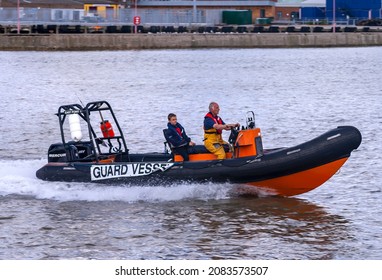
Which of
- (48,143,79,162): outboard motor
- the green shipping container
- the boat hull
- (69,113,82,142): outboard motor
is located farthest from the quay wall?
the boat hull

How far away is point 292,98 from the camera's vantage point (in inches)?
1806

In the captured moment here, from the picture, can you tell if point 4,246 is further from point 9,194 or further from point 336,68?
point 336,68

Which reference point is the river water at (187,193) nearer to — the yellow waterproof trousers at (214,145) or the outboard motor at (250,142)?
the yellow waterproof trousers at (214,145)

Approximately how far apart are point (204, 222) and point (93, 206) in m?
2.48

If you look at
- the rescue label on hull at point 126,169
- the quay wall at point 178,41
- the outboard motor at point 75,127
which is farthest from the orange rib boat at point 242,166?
the quay wall at point 178,41

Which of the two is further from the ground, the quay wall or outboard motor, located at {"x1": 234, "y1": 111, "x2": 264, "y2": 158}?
the quay wall

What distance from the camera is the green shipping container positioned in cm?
10688

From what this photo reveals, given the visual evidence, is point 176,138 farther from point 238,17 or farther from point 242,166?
point 238,17

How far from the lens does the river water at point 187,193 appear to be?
16.7 meters

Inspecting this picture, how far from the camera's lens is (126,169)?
19297 mm

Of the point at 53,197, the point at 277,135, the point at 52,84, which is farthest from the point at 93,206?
the point at 52,84

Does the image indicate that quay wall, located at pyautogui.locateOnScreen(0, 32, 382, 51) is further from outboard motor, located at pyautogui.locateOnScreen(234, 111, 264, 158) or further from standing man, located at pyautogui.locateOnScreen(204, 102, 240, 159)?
outboard motor, located at pyautogui.locateOnScreen(234, 111, 264, 158)

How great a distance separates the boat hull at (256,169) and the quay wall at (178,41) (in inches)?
2534

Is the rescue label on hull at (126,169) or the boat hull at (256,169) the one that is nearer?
the boat hull at (256,169)
